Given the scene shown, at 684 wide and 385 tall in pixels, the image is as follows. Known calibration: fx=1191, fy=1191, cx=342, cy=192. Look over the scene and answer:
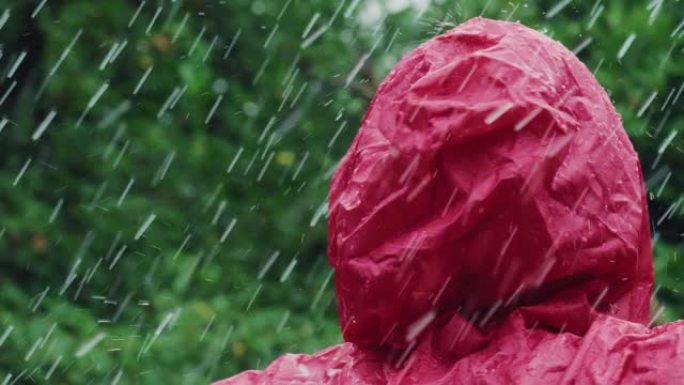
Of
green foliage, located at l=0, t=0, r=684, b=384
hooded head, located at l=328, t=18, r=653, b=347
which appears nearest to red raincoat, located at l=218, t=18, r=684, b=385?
hooded head, located at l=328, t=18, r=653, b=347

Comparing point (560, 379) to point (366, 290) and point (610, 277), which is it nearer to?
point (610, 277)

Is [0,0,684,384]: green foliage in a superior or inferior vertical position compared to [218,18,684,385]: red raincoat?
inferior

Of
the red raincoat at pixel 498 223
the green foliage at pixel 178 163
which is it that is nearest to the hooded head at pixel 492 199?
the red raincoat at pixel 498 223

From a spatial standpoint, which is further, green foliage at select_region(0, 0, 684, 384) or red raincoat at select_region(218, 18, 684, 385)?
green foliage at select_region(0, 0, 684, 384)

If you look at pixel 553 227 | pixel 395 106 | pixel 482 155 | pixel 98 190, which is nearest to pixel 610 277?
pixel 553 227

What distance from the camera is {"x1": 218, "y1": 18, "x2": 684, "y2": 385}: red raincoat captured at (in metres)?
1.41

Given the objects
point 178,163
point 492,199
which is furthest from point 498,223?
point 178,163

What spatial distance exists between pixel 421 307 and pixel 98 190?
12.7ft

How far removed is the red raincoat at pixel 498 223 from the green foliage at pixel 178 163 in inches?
126

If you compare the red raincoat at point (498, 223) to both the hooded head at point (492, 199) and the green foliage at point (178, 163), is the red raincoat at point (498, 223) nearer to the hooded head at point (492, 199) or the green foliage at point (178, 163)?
the hooded head at point (492, 199)

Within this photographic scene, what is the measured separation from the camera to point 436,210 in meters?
1.45

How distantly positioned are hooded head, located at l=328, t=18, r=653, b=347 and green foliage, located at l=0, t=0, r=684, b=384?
3.21 m

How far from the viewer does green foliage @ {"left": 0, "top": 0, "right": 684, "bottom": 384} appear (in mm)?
4852

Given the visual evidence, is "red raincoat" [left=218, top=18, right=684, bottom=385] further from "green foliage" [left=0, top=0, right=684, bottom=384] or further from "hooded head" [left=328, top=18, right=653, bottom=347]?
"green foliage" [left=0, top=0, right=684, bottom=384]
